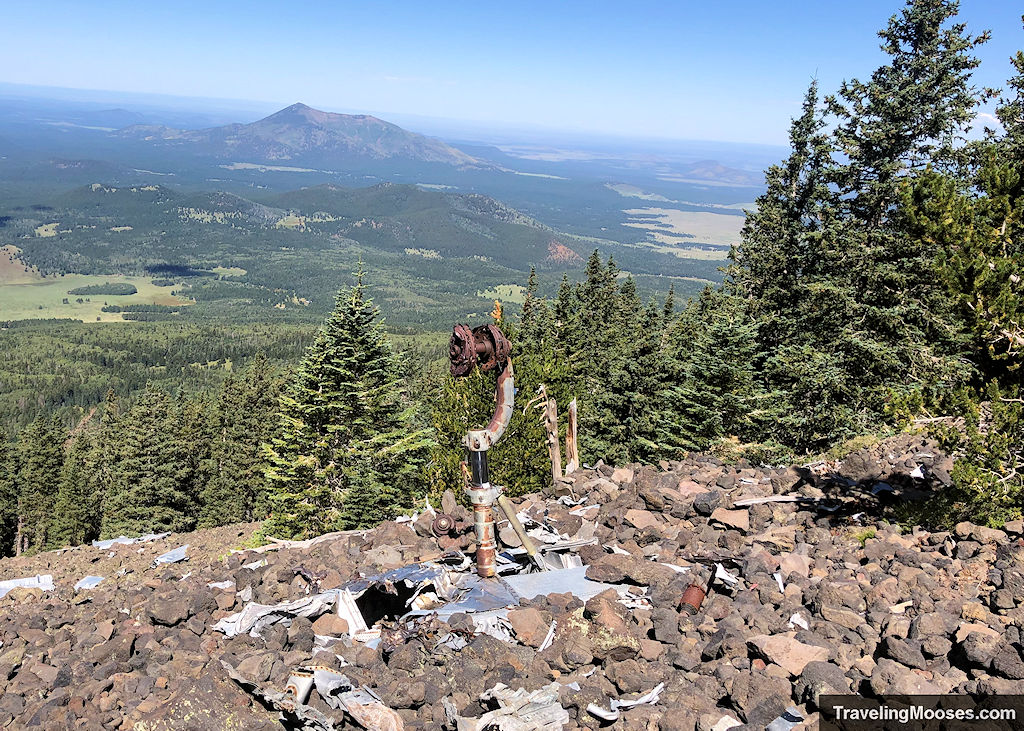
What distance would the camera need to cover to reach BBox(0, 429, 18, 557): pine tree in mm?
56688

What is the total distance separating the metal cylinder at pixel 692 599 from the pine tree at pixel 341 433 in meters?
17.3

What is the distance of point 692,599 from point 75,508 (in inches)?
2399

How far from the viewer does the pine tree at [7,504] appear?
2232 inches

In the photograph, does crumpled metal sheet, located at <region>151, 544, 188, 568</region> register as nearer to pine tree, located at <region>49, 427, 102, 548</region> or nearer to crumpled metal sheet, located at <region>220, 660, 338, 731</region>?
crumpled metal sheet, located at <region>220, 660, 338, 731</region>

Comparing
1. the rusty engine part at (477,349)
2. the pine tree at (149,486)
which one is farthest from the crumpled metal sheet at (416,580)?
the pine tree at (149,486)

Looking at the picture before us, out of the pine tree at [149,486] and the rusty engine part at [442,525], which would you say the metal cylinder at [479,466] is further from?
the pine tree at [149,486]

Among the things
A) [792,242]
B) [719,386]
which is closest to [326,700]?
[719,386]

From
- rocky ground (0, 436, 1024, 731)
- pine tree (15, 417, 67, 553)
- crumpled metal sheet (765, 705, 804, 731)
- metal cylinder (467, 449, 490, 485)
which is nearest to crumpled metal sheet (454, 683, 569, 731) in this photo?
rocky ground (0, 436, 1024, 731)

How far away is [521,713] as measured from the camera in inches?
207

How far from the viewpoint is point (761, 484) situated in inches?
447

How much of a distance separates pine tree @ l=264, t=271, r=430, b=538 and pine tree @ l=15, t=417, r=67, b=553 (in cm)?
4582

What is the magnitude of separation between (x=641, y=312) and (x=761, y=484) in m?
47.8

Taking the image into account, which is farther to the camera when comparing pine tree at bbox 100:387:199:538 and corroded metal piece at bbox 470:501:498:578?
pine tree at bbox 100:387:199:538

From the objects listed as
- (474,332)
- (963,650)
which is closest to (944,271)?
(963,650)
